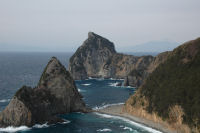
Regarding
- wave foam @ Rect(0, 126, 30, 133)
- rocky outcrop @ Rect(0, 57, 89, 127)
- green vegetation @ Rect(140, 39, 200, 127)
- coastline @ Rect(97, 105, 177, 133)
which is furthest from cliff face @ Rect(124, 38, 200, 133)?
wave foam @ Rect(0, 126, 30, 133)

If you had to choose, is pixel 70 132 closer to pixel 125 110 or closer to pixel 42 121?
pixel 42 121

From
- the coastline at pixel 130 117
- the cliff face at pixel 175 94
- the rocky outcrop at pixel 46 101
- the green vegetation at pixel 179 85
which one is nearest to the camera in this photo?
the cliff face at pixel 175 94

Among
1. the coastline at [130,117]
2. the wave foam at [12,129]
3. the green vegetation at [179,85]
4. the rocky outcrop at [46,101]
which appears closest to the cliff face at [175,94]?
the green vegetation at [179,85]

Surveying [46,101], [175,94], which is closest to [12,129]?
[46,101]

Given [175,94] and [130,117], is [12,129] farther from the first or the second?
[175,94]

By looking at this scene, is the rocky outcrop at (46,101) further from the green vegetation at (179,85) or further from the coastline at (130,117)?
the green vegetation at (179,85)

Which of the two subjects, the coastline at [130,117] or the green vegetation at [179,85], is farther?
the coastline at [130,117]

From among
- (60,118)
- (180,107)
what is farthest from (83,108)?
(180,107)
